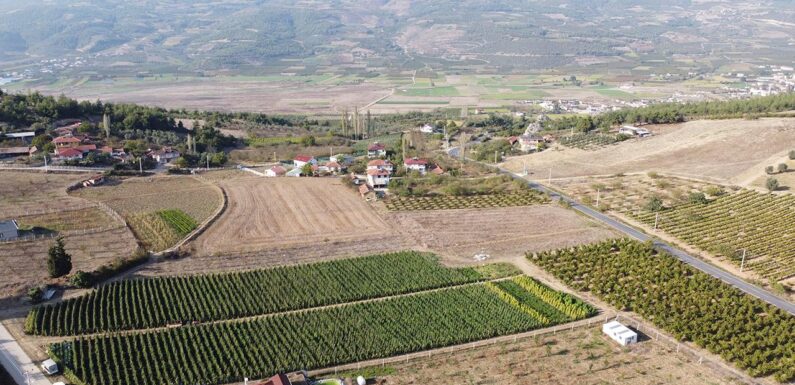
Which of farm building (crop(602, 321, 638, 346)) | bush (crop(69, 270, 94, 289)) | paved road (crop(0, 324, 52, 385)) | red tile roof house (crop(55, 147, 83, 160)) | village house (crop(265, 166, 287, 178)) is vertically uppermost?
red tile roof house (crop(55, 147, 83, 160))

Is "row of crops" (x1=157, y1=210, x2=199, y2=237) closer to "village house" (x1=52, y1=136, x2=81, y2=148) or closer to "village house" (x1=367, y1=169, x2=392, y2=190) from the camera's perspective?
"village house" (x1=367, y1=169, x2=392, y2=190)

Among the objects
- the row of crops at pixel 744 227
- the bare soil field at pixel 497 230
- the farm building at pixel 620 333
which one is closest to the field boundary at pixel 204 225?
the bare soil field at pixel 497 230

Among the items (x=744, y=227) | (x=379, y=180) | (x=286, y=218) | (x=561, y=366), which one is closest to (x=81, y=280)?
(x=286, y=218)

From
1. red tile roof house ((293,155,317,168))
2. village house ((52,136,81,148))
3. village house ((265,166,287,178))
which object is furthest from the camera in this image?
red tile roof house ((293,155,317,168))

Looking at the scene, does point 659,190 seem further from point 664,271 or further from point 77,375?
point 77,375

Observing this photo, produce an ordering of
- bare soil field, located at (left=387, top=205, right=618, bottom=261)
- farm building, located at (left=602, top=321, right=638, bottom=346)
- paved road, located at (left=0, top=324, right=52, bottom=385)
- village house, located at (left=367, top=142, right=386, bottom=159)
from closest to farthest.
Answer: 1. paved road, located at (left=0, top=324, right=52, bottom=385)
2. farm building, located at (left=602, top=321, right=638, bottom=346)
3. bare soil field, located at (left=387, top=205, right=618, bottom=261)
4. village house, located at (left=367, top=142, right=386, bottom=159)

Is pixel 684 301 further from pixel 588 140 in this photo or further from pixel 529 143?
pixel 588 140

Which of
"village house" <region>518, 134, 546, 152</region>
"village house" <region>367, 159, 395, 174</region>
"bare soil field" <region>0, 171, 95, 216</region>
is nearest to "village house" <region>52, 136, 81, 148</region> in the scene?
"bare soil field" <region>0, 171, 95, 216</region>

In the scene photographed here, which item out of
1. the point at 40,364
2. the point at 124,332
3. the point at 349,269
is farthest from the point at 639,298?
the point at 40,364
